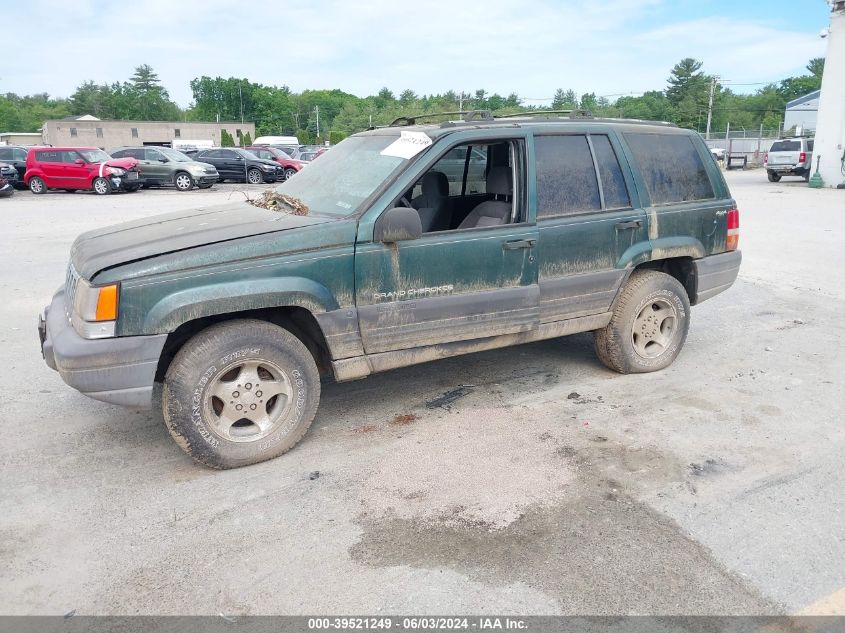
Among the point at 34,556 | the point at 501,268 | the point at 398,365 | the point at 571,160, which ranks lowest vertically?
the point at 34,556

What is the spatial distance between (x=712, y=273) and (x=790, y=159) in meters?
26.6

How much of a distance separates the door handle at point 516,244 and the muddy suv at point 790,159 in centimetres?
2820

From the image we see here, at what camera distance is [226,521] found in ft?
10.8

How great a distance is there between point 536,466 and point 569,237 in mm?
1671

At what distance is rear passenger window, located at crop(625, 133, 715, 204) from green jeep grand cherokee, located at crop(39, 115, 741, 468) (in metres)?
0.02

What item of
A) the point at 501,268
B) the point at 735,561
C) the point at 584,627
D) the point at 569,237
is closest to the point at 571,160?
the point at 569,237

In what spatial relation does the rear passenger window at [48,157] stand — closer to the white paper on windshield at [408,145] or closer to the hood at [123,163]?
the hood at [123,163]

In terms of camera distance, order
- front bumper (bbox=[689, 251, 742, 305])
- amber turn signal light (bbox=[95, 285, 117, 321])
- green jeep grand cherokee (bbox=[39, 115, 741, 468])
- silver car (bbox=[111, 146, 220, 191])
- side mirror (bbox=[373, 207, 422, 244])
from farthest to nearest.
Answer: silver car (bbox=[111, 146, 220, 191])
front bumper (bbox=[689, 251, 742, 305])
side mirror (bbox=[373, 207, 422, 244])
green jeep grand cherokee (bbox=[39, 115, 741, 468])
amber turn signal light (bbox=[95, 285, 117, 321])

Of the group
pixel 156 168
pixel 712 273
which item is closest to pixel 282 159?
pixel 156 168

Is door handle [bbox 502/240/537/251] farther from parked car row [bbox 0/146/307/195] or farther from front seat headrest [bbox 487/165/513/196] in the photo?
parked car row [bbox 0/146/307/195]

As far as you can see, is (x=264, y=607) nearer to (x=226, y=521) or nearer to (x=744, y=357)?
(x=226, y=521)

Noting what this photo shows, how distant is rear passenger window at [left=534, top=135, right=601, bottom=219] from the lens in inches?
182

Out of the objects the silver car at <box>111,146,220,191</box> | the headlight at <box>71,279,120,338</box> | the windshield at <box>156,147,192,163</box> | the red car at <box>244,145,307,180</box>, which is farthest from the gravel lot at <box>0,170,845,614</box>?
the red car at <box>244,145,307,180</box>

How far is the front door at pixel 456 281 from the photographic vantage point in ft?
13.2
